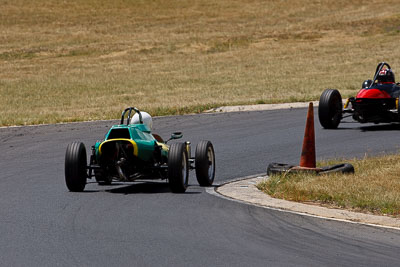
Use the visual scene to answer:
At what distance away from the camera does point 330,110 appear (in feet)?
65.3

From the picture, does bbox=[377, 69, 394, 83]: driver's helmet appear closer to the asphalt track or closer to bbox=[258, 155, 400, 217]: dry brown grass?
the asphalt track

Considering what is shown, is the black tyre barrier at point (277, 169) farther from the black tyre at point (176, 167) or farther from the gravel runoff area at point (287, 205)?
the black tyre at point (176, 167)

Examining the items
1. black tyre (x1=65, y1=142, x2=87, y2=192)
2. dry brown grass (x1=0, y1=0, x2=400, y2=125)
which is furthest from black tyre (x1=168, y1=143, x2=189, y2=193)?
dry brown grass (x1=0, y1=0, x2=400, y2=125)

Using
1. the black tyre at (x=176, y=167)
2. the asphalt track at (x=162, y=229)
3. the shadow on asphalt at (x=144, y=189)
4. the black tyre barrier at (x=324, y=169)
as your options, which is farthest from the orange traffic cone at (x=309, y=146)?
the black tyre at (x=176, y=167)

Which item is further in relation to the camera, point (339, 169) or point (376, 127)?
point (376, 127)

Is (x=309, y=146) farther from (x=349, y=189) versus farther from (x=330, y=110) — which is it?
(x=330, y=110)

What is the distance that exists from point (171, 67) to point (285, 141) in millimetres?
28466

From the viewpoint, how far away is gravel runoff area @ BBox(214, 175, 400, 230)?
30.9 ft

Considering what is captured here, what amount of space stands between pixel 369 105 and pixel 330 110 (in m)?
0.90

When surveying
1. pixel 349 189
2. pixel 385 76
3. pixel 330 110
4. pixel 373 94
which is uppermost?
pixel 385 76

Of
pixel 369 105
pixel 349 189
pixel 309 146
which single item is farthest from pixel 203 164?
pixel 369 105

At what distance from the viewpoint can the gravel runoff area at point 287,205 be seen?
941cm

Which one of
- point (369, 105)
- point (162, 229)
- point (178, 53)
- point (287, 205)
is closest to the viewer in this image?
point (162, 229)

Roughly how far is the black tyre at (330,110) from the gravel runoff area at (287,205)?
23.3 feet
